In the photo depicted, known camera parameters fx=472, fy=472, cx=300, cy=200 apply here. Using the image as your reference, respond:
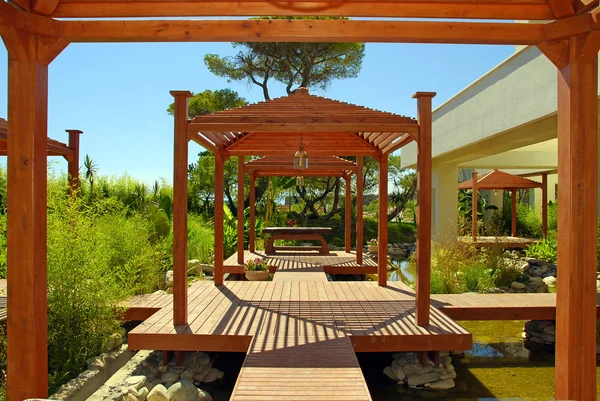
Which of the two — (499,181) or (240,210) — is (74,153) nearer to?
(240,210)

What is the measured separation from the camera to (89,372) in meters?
5.38

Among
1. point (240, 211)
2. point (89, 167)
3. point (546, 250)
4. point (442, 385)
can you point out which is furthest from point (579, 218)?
point (89, 167)

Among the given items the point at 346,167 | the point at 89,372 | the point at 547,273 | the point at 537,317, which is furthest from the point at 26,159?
the point at 547,273

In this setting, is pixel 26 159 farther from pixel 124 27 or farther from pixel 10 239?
pixel 124 27

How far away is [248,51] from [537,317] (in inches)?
718

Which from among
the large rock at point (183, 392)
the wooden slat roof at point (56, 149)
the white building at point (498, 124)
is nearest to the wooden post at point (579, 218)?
the large rock at point (183, 392)

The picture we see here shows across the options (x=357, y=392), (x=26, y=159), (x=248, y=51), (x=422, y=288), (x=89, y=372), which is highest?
(x=248, y=51)

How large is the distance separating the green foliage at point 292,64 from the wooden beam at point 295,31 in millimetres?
17856

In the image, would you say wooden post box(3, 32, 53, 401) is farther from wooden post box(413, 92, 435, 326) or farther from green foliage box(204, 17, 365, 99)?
green foliage box(204, 17, 365, 99)

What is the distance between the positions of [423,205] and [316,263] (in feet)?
21.1

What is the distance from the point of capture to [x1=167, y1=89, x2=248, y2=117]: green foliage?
2142cm

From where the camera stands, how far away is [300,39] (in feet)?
13.3

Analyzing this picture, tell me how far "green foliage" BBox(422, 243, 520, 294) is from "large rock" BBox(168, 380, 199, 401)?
18.9 feet

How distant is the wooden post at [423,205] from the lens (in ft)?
18.5
